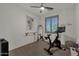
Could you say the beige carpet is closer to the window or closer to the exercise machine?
the exercise machine

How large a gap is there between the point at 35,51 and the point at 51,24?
1.23ft

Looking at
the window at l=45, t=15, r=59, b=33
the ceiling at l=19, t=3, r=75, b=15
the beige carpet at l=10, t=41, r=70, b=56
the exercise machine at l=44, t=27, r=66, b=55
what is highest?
the ceiling at l=19, t=3, r=75, b=15

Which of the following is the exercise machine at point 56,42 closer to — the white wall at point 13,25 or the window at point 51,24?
the window at point 51,24

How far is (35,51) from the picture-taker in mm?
1236

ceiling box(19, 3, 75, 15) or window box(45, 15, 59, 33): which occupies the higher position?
ceiling box(19, 3, 75, 15)

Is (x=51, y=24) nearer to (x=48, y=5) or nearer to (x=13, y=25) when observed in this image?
(x=48, y=5)

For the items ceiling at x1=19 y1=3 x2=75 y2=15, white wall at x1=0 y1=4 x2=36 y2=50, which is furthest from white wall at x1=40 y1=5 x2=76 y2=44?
white wall at x1=0 y1=4 x2=36 y2=50

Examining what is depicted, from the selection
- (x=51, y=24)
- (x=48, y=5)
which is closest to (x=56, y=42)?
(x=51, y=24)

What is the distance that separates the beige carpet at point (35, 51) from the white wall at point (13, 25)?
54 millimetres

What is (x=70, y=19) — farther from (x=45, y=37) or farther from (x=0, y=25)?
(x=0, y=25)

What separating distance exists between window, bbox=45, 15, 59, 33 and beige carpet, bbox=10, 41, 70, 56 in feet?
0.57

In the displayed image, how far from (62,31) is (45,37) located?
8.3 inches

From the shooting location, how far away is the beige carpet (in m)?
1.22

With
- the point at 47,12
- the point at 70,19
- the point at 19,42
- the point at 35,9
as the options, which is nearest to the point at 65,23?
the point at 70,19
